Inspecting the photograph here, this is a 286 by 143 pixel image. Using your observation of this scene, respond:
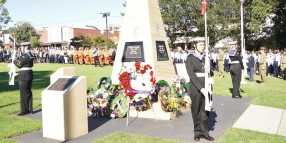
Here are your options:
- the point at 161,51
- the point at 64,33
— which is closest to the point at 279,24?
the point at 161,51

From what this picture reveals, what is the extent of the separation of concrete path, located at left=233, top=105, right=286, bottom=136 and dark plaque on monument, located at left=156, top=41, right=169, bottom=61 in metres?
3.12

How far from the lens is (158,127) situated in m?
6.56

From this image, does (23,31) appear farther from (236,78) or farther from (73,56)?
(236,78)

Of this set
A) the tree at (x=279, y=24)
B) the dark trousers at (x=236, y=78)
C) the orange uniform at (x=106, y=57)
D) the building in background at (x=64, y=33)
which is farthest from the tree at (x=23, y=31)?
the dark trousers at (x=236, y=78)

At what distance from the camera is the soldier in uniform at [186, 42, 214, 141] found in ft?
17.5

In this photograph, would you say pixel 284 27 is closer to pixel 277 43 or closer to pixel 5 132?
pixel 277 43

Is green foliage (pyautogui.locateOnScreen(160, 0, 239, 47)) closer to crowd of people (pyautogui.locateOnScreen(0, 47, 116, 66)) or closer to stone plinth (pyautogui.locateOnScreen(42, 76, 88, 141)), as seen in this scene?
crowd of people (pyautogui.locateOnScreen(0, 47, 116, 66))

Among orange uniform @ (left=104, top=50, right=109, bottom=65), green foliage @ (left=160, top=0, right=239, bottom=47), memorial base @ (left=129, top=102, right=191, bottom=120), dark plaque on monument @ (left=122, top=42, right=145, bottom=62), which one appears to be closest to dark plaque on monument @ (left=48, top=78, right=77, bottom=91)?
memorial base @ (left=129, top=102, right=191, bottom=120)

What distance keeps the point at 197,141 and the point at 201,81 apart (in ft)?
4.00

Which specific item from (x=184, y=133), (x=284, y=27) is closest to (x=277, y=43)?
(x=284, y=27)

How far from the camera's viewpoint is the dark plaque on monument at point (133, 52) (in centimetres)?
877

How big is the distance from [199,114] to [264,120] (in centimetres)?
257

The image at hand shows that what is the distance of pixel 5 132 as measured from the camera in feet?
20.2

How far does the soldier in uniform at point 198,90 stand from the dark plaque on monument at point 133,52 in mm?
3509
